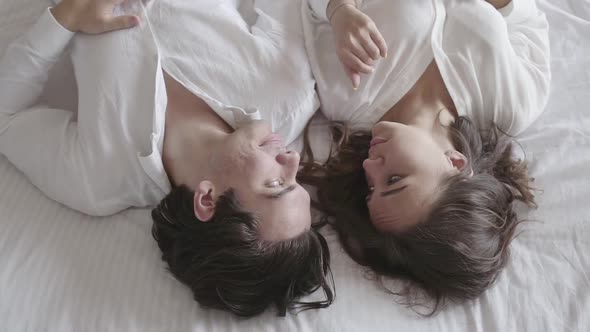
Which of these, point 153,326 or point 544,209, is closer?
point 153,326

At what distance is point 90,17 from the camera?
980 millimetres

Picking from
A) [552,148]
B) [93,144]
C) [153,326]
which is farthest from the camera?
[552,148]

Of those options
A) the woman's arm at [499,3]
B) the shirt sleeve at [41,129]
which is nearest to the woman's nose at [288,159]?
the shirt sleeve at [41,129]

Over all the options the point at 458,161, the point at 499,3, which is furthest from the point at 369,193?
the point at 499,3

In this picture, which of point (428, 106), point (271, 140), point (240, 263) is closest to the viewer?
point (240, 263)

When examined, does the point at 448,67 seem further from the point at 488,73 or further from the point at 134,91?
the point at 134,91

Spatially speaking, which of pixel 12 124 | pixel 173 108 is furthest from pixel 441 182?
pixel 12 124

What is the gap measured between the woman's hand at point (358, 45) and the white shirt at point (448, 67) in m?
0.06

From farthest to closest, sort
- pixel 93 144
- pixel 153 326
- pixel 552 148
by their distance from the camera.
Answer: pixel 552 148 < pixel 93 144 < pixel 153 326

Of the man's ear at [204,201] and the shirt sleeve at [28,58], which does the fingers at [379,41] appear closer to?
the man's ear at [204,201]

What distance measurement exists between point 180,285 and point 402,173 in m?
0.43

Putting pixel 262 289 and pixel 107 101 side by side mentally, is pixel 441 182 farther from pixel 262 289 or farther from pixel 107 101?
pixel 107 101

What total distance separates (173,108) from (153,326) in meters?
0.42

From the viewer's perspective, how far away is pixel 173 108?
3.34ft
